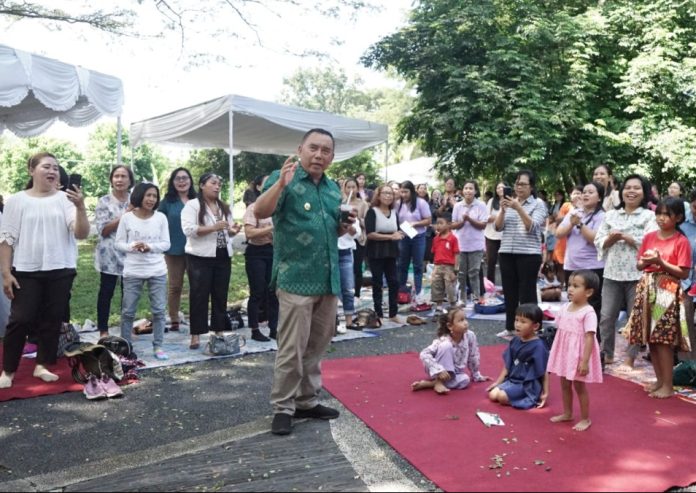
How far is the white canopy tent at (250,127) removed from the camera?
8.99 metres

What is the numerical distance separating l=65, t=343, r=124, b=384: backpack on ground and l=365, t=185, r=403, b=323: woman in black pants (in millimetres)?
3341

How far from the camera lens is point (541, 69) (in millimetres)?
17172

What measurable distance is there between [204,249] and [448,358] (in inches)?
97.4

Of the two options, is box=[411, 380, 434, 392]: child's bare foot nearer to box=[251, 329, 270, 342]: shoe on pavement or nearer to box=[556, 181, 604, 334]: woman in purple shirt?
box=[556, 181, 604, 334]: woman in purple shirt

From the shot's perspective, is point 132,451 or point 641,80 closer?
point 132,451

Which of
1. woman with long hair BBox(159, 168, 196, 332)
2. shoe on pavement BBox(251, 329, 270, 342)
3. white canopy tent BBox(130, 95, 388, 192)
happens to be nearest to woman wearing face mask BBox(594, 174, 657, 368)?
shoe on pavement BBox(251, 329, 270, 342)

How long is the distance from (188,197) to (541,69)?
13490mm

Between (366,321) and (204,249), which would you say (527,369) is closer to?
(366,321)

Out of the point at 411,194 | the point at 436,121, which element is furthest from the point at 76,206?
the point at 436,121

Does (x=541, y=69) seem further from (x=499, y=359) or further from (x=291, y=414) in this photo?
(x=291, y=414)

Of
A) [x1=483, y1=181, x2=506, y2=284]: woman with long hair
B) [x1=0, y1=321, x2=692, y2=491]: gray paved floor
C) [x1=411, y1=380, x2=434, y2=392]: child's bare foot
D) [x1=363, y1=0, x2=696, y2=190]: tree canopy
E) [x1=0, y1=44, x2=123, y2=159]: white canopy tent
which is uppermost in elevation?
[x1=363, y1=0, x2=696, y2=190]: tree canopy

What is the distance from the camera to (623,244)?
5.26 metres

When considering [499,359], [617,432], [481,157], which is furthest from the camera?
[481,157]

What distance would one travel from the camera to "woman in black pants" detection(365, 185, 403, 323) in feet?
23.8
